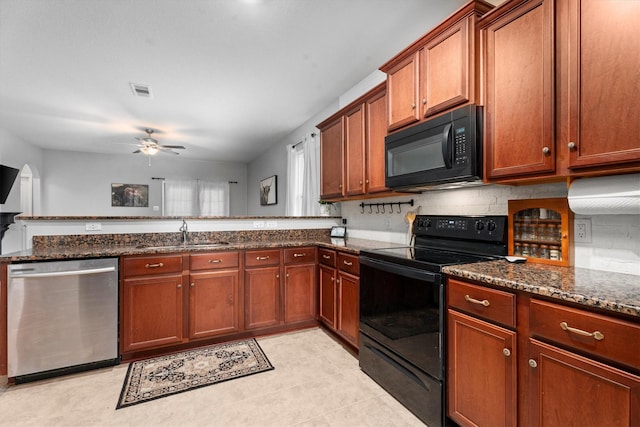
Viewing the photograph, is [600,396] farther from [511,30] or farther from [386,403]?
[511,30]

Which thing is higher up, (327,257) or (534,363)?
(327,257)

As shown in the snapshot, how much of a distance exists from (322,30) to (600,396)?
272 cm

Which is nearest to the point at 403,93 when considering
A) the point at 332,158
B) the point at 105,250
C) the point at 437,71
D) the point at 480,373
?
the point at 437,71

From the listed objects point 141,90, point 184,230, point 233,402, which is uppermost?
point 141,90

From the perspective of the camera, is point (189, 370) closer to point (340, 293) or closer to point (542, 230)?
point (340, 293)

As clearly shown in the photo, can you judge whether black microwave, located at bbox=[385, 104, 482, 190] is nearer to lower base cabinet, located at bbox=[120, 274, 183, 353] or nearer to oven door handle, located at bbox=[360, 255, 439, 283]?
oven door handle, located at bbox=[360, 255, 439, 283]

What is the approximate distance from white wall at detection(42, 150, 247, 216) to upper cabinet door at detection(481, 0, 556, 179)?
24.0 feet

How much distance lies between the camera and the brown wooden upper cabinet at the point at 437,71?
5.82 feet

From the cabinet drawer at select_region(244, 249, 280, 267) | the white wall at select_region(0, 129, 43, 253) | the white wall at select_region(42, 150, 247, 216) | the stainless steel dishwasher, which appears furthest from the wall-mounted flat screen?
the cabinet drawer at select_region(244, 249, 280, 267)

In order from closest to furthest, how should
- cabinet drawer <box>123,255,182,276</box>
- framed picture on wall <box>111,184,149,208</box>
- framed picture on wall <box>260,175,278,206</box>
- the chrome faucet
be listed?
cabinet drawer <box>123,255,182,276</box> < the chrome faucet < framed picture on wall <box>260,175,278,206</box> < framed picture on wall <box>111,184,149,208</box>

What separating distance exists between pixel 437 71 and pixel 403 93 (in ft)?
1.07

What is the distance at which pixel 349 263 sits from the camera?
8.57 feet

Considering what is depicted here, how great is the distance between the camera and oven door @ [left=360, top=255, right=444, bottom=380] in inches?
65.8

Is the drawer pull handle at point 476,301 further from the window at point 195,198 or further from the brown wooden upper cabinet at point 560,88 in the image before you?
the window at point 195,198
